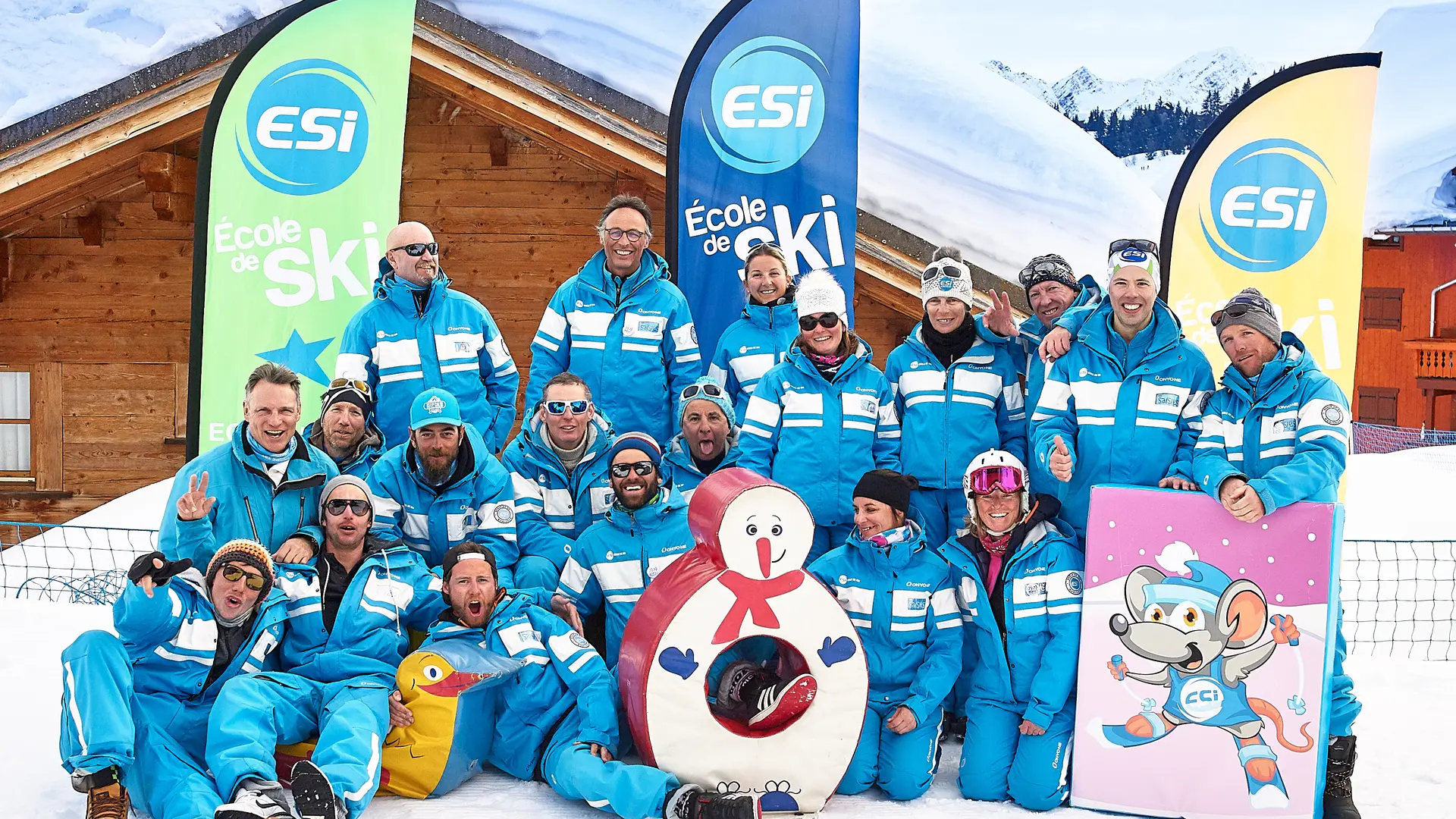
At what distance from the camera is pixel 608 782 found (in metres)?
2.76

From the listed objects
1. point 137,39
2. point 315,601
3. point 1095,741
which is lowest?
point 1095,741

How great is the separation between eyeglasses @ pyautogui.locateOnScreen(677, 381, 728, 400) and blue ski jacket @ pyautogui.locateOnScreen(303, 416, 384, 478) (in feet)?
3.61

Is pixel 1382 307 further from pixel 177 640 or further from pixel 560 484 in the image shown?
pixel 177 640

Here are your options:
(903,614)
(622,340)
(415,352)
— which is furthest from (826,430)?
(415,352)

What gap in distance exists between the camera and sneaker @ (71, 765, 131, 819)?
2.55 m

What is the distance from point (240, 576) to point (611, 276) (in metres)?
1.83

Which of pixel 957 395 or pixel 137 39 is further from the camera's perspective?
pixel 137 39

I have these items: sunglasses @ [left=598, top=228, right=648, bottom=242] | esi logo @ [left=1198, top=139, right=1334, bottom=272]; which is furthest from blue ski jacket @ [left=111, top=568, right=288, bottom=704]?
esi logo @ [left=1198, top=139, right=1334, bottom=272]

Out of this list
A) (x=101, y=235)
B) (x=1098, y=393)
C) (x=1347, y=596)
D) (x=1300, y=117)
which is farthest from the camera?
(x=101, y=235)

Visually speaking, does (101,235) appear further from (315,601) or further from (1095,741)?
(1095,741)

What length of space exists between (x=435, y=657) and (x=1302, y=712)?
7.84ft

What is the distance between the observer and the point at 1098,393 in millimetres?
3260

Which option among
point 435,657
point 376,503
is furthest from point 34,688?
point 435,657

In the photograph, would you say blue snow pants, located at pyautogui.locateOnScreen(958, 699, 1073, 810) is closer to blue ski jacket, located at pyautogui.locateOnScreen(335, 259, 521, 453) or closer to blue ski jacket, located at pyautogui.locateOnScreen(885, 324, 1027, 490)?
blue ski jacket, located at pyautogui.locateOnScreen(885, 324, 1027, 490)
